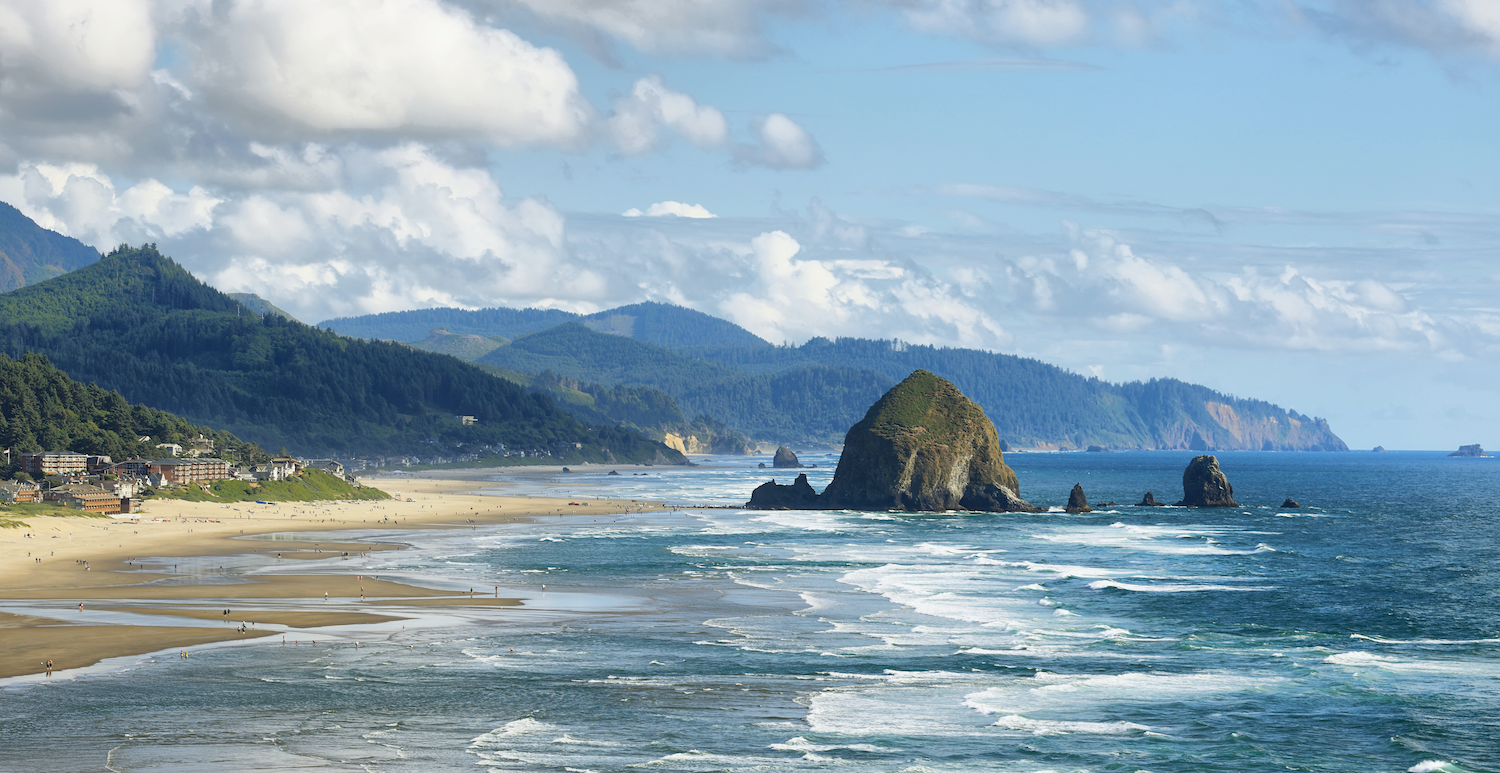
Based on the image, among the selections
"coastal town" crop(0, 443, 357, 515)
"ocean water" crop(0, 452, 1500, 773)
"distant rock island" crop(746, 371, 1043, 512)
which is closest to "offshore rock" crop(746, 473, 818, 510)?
"distant rock island" crop(746, 371, 1043, 512)

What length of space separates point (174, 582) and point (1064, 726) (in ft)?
197

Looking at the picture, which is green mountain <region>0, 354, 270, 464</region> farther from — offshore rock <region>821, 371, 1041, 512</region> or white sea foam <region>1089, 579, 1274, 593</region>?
white sea foam <region>1089, 579, 1274, 593</region>

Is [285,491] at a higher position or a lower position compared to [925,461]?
lower

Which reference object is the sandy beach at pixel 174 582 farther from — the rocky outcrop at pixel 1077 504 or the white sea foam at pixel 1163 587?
the rocky outcrop at pixel 1077 504

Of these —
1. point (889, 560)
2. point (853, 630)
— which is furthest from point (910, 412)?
point (853, 630)

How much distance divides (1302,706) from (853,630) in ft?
A: 72.8

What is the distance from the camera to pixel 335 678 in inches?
1861

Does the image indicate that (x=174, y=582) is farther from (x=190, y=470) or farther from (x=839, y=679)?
(x=190, y=470)

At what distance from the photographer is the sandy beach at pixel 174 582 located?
2154 inches

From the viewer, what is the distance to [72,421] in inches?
6693

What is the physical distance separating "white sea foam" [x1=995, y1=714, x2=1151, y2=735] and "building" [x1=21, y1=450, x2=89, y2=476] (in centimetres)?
13713

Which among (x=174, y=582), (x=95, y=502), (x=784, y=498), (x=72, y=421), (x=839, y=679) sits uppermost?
(x=72, y=421)

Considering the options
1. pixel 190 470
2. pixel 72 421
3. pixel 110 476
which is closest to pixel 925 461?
pixel 190 470

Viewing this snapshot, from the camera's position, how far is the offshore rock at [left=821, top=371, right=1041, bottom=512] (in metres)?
154
